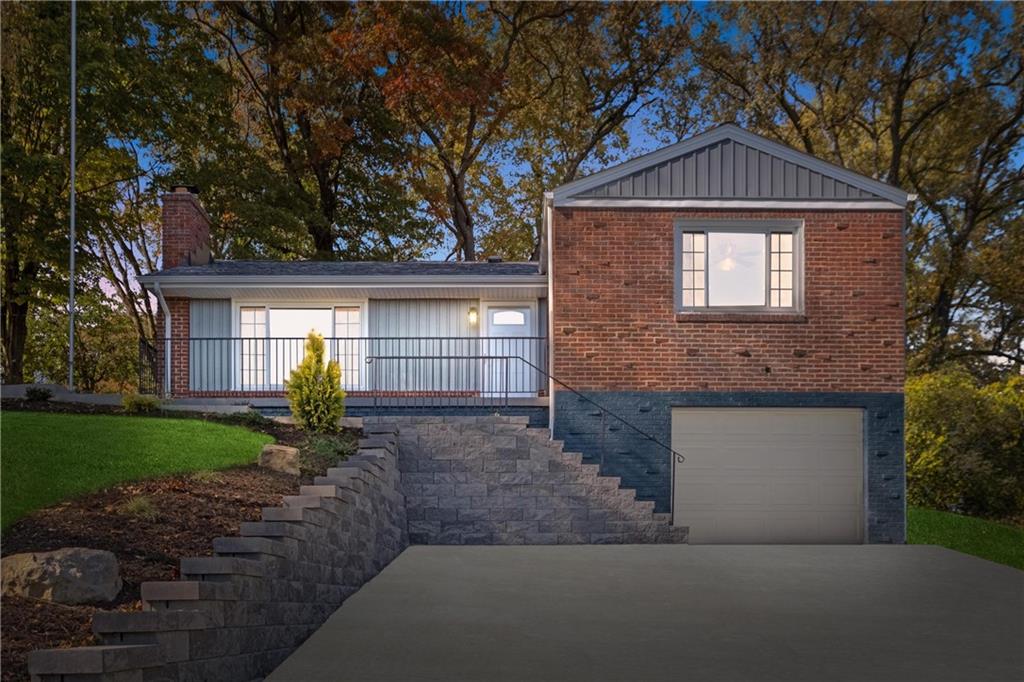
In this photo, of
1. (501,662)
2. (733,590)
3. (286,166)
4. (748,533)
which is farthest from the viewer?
(286,166)

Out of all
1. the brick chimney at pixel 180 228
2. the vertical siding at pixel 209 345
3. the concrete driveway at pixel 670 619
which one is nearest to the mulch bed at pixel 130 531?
the concrete driveway at pixel 670 619

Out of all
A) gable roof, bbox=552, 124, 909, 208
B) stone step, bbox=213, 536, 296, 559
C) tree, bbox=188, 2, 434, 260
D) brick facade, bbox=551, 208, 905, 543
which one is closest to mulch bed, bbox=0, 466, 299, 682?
stone step, bbox=213, 536, 296, 559

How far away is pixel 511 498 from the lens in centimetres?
1437

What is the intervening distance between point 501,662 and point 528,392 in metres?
10.5

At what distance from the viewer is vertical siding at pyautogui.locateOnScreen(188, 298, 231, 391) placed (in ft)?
61.3

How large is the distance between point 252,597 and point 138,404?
29.7 ft

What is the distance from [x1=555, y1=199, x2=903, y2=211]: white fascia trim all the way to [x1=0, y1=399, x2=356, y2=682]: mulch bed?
6.91m

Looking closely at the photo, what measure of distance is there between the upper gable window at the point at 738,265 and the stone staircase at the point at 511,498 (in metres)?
3.40

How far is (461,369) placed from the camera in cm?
1884

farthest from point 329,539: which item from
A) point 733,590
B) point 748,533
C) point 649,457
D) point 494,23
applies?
point 494,23

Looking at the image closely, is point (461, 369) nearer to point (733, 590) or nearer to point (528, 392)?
point (528, 392)

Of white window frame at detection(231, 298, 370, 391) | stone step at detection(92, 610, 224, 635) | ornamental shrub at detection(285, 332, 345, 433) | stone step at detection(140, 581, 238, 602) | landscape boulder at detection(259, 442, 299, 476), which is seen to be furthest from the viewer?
white window frame at detection(231, 298, 370, 391)

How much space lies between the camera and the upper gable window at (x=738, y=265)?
15359 millimetres

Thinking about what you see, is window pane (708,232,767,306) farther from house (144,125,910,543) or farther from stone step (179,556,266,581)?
stone step (179,556,266,581)
